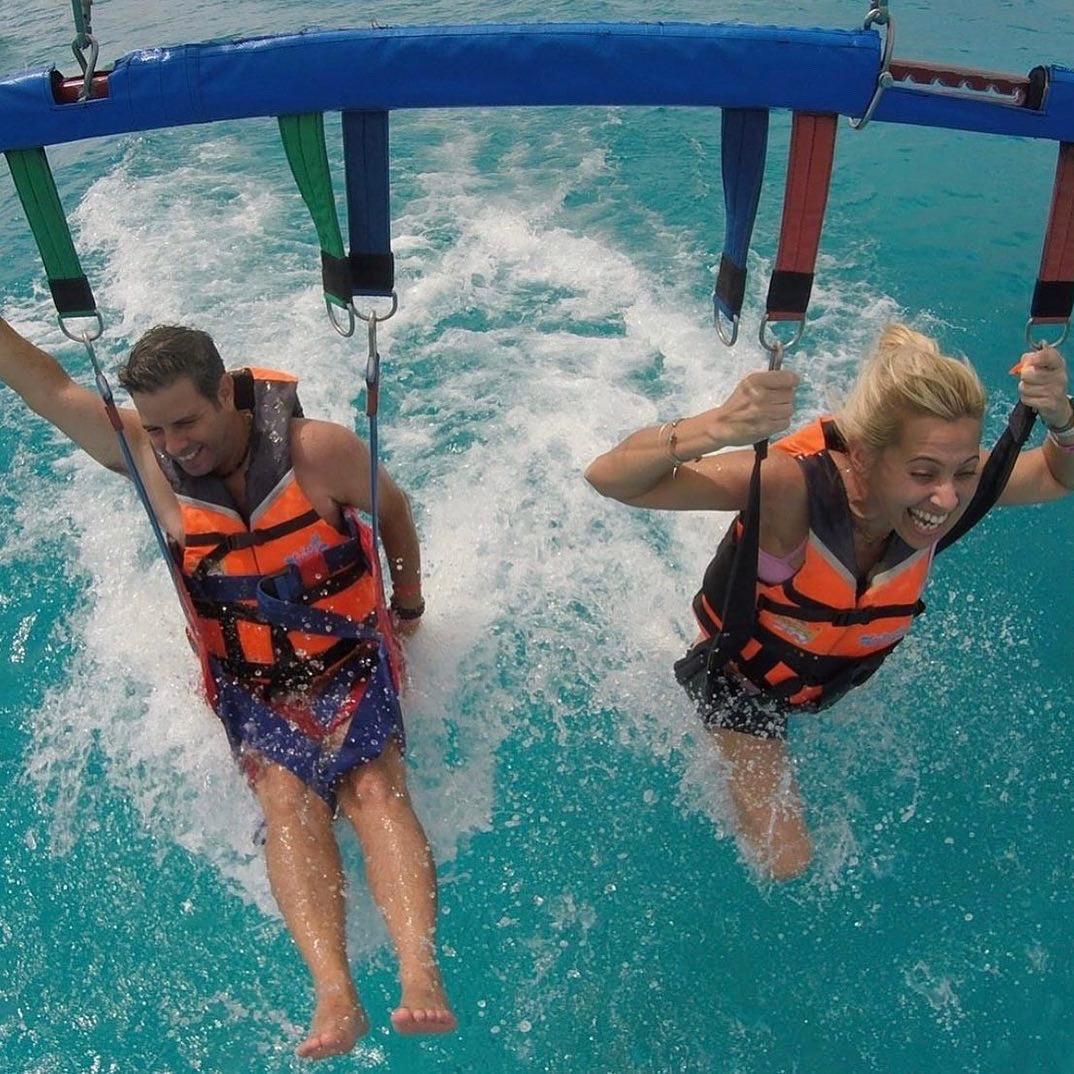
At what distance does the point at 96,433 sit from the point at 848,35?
2181 mm

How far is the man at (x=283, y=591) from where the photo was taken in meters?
2.71

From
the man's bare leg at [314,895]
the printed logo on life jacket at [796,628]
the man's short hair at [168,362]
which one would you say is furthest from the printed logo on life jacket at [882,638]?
the man's short hair at [168,362]

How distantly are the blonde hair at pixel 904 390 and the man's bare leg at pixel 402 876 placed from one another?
63.4 inches

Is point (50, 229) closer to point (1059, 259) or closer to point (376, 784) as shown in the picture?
point (376, 784)

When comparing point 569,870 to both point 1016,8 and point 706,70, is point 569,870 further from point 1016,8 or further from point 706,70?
point 1016,8

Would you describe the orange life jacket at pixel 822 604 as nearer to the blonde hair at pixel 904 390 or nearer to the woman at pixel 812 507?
the woman at pixel 812 507

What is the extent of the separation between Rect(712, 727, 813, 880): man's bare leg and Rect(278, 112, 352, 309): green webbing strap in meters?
1.84

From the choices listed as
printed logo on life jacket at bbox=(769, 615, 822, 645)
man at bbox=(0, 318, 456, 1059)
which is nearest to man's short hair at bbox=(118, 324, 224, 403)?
man at bbox=(0, 318, 456, 1059)

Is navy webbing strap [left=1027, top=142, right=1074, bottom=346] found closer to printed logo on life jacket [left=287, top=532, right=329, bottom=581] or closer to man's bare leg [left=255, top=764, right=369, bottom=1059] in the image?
printed logo on life jacket [left=287, top=532, right=329, bottom=581]

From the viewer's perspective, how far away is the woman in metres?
2.28

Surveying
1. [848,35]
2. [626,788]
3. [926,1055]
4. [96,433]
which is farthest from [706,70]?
[926,1055]

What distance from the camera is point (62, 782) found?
3.56 meters

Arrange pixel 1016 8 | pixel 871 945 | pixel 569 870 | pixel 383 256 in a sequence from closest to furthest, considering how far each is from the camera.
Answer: pixel 383 256 < pixel 871 945 < pixel 569 870 < pixel 1016 8

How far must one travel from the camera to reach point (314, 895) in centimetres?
271
